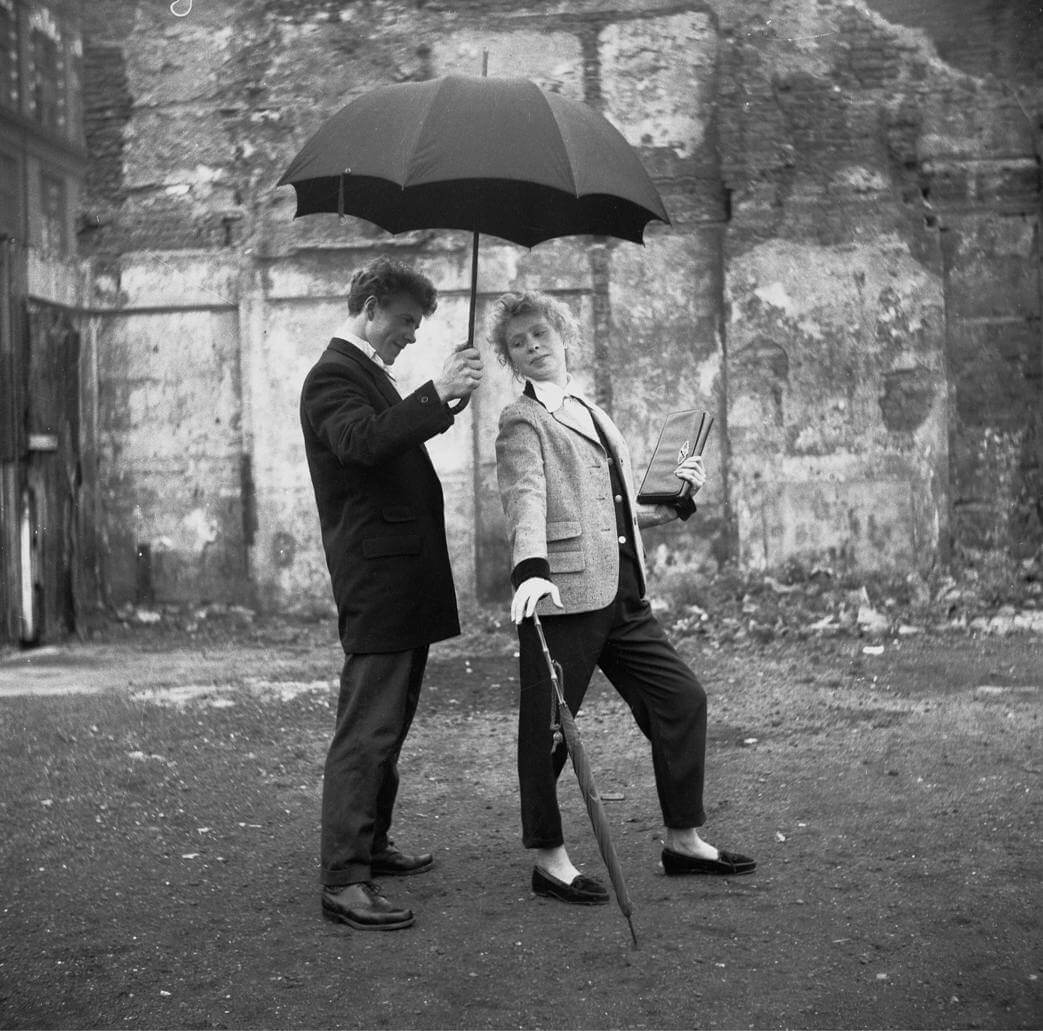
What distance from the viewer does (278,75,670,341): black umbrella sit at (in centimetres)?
348

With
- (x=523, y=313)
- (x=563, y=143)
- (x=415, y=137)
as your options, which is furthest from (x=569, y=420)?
(x=415, y=137)

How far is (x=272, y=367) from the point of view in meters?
9.59

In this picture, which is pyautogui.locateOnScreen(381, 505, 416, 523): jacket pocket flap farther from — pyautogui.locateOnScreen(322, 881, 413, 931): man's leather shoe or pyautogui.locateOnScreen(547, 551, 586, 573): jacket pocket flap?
pyautogui.locateOnScreen(322, 881, 413, 931): man's leather shoe

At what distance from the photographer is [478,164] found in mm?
3426

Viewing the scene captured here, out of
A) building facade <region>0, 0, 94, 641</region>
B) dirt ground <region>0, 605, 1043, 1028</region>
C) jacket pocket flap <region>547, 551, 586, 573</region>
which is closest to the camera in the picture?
dirt ground <region>0, 605, 1043, 1028</region>

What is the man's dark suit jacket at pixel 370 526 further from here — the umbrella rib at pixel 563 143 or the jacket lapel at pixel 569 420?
the umbrella rib at pixel 563 143

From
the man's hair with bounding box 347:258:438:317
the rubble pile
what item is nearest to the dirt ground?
the rubble pile

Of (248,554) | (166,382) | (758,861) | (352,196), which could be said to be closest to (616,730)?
(758,861)

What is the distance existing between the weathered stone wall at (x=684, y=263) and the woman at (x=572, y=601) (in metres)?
5.53

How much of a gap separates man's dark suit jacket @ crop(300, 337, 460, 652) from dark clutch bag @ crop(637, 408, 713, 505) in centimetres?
73

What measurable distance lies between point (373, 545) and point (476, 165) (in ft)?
3.55

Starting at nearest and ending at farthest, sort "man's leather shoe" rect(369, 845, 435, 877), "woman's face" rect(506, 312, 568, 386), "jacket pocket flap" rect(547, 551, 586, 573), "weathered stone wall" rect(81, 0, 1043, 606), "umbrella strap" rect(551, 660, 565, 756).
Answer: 1. "umbrella strap" rect(551, 660, 565, 756)
2. "jacket pocket flap" rect(547, 551, 586, 573)
3. "woman's face" rect(506, 312, 568, 386)
4. "man's leather shoe" rect(369, 845, 435, 877)
5. "weathered stone wall" rect(81, 0, 1043, 606)

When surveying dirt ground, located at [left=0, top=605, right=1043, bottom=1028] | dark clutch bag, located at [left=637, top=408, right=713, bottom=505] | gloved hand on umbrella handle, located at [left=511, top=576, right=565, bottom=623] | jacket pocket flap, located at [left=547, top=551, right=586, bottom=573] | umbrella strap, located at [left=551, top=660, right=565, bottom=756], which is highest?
dark clutch bag, located at [left=637, top=408, right=713, bottom=505]

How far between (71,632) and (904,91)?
705 centimetres
